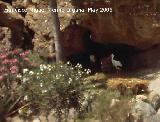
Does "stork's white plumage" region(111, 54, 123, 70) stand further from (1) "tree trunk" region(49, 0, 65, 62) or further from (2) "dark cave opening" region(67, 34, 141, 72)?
(1) "tree trunk" region(49, 0, 65, 62)

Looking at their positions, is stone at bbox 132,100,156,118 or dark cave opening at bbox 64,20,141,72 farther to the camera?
dark cave opening at bbox 64,20,141,72

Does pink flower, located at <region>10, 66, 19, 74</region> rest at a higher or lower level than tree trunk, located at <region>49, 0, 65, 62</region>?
lower

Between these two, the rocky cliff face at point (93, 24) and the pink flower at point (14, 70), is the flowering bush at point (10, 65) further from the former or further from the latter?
the rocky cliff face at point (93, 24)

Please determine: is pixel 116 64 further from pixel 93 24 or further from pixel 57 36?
pixel 57 36

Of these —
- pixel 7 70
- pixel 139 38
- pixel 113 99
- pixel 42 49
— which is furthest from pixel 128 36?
pixel 113 99

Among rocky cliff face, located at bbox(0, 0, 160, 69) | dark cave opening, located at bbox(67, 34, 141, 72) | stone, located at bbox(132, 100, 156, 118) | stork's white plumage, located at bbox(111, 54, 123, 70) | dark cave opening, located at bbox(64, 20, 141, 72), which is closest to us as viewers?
stone, located at bbox(132, 100, 156, 118)

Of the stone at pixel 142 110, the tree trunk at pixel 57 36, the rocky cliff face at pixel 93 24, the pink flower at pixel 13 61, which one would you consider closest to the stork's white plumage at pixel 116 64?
the rocky cliff face at pixel 93 24

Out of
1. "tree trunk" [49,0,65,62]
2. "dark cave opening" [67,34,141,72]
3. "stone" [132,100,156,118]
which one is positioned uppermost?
"tree trunk" [49,0,65,62]

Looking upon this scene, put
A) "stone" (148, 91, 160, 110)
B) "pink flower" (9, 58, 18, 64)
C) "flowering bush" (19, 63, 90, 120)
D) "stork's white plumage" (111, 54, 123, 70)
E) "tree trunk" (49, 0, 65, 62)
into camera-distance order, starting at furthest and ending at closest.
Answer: "stork's white plumage" (111, 54, 123, 70)
"tree trunk" (49, 0, 65, 62)
"pink flower" (9, 58, 18, 64)
"stone" (148, 91, 160, 110)
"flowering bush" (19, 63, 90, 120)

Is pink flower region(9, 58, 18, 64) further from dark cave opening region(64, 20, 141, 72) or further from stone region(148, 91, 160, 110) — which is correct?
stone region(148, 91, 160, 110)

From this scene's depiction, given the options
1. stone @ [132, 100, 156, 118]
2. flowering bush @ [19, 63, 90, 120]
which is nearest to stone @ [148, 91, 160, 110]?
stone @ [132, 100, 156, 118]

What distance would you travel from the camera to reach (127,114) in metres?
10.0

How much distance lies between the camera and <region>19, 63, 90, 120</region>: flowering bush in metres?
9.95

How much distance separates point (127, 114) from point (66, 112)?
1.48 m
